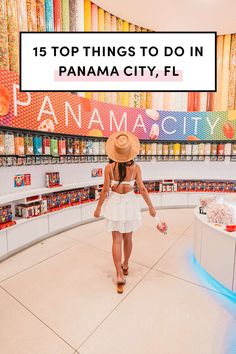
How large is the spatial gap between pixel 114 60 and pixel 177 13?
10.1 feet

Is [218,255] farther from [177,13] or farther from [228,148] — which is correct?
[177,13]

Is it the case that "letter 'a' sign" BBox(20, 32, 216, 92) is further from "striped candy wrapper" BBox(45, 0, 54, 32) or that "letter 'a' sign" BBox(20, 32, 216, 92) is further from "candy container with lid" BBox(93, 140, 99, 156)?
"candy container with lid" BBox(93, 140, 99, 156)

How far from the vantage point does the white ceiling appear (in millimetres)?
4344

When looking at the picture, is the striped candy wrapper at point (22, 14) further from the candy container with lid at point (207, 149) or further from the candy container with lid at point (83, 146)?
the candy container with lid at point (207, 149)

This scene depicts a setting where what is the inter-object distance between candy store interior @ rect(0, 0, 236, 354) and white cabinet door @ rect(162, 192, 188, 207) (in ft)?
0.09

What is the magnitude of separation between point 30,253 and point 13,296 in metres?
0.94

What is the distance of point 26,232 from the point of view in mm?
3098

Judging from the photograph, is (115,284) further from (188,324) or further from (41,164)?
(41,164)

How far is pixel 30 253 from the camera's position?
9.71ft


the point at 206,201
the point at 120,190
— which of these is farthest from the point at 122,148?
the point at 206,201

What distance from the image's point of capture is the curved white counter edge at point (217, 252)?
2.02 metres

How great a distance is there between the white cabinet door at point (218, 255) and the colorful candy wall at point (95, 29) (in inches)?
135

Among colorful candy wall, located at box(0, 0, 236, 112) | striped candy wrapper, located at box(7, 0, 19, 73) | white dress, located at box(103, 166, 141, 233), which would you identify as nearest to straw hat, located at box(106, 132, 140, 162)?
white dress, located at box(103, 166, 141, 233)

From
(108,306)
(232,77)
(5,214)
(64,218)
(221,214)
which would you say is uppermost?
(232,77)
